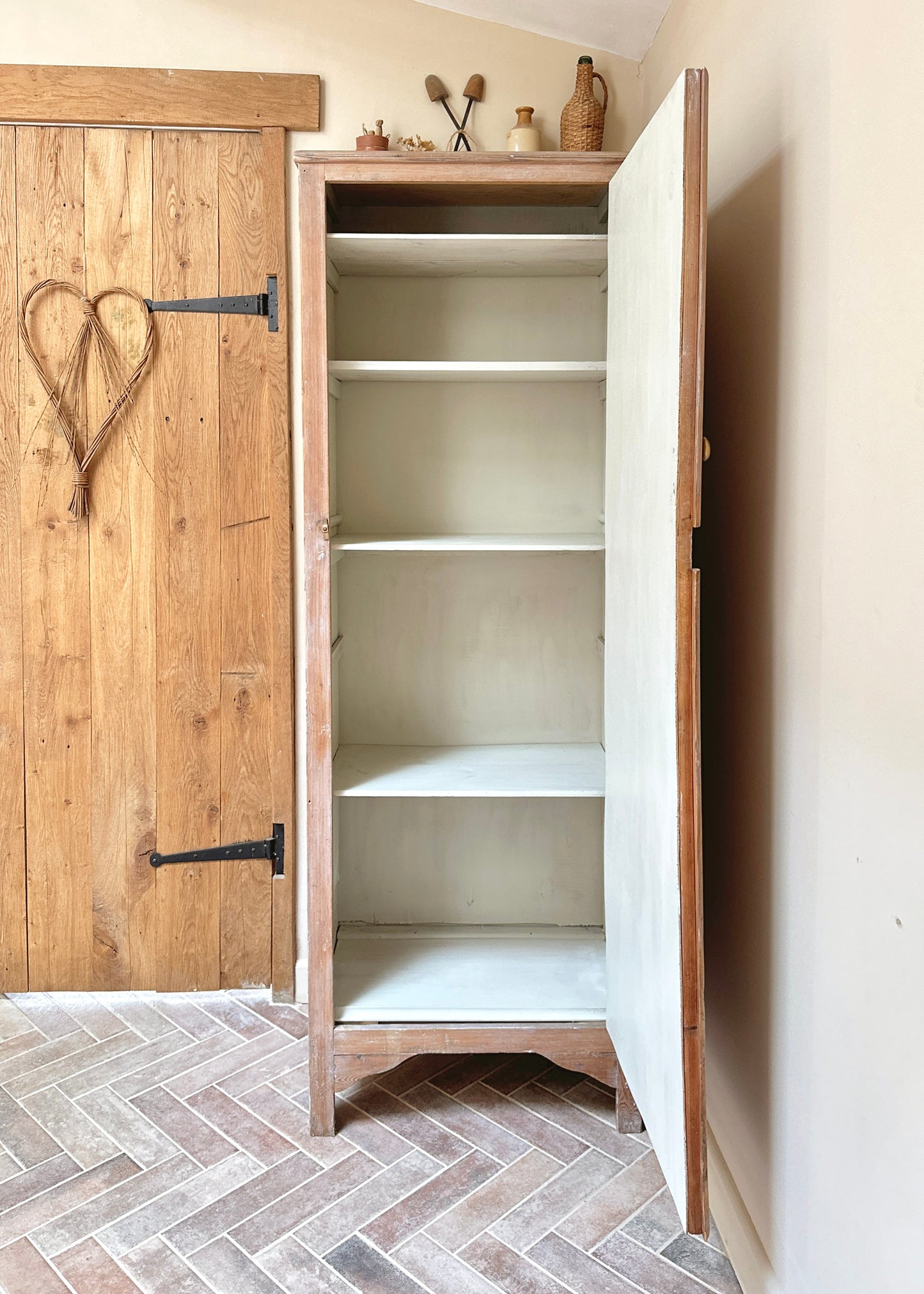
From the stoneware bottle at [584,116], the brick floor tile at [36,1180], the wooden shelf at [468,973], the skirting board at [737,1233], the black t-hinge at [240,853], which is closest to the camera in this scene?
the skirting board at [737,1233]

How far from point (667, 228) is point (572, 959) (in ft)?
6.07

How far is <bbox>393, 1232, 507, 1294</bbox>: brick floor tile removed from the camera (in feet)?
6.57

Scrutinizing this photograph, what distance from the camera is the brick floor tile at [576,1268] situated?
2.00 m

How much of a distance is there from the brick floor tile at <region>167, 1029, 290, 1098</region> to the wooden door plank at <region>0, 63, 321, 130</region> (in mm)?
2522

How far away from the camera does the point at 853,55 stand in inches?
57.4

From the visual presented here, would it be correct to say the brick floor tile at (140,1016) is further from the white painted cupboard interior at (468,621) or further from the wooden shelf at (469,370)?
the wooden shelf at (469,370)

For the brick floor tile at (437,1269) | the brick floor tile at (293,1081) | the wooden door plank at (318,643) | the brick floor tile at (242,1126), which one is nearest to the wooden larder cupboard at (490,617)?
the wooden door plank at (318,643)

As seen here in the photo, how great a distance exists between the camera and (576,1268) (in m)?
2.06

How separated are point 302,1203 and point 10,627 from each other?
5.81 ft

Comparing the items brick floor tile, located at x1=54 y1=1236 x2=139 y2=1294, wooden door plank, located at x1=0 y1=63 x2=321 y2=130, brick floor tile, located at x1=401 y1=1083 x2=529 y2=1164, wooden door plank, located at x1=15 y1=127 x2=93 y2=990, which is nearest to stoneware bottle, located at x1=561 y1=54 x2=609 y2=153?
wooden door plank, located at x1=0 y1=63 x2=321 y2=130

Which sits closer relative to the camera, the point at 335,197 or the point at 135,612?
the point at 335,197

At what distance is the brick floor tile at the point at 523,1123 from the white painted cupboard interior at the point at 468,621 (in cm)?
29

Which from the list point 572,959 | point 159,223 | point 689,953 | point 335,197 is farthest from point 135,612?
point 689,953

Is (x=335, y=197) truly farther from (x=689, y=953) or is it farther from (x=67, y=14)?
(x=689, y=953)
